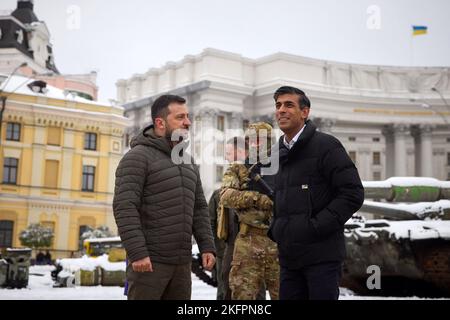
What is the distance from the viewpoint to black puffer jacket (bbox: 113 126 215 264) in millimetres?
3977

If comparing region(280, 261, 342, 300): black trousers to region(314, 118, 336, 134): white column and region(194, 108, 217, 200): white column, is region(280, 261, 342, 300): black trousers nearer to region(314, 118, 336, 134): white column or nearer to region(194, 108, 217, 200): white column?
region(194, 108, 217, 200): white column

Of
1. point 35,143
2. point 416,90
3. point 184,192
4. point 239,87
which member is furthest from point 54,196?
point 416,90

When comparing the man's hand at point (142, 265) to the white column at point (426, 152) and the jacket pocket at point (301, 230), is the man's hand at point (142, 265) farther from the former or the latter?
the white column at point (426, 152)

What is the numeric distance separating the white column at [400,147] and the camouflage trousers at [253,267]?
52116 millimetres

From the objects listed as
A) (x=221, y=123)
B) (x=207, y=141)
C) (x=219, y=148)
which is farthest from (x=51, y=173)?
(x=221, y=123)

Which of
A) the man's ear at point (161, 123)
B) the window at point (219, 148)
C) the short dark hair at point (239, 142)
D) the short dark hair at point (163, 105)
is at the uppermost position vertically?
the window at point (219, 148)

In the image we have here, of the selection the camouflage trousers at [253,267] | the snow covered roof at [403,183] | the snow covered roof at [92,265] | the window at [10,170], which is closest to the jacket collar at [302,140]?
the camouflage trousers at [253,267]

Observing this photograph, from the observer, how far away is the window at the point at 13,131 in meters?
31.5

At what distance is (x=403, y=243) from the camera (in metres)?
9.60

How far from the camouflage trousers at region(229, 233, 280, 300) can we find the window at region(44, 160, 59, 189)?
28816 mm

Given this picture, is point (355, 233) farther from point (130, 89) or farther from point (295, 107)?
point (130, 89)

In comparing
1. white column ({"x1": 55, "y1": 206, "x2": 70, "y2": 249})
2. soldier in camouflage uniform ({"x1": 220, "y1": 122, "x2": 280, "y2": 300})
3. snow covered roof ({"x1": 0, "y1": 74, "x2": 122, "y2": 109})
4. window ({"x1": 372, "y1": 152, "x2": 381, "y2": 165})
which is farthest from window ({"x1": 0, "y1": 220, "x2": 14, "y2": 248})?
window ({"x1": 372, "y1": 152, "x2": 381, "y2": 165})
